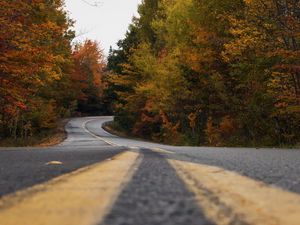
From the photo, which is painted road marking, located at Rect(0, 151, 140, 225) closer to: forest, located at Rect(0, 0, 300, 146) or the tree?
forest, located at Rect(0, 0, 300, 146)

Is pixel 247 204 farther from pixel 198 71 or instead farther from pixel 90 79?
pixel 90 79

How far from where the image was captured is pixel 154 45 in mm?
40906

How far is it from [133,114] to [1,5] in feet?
88.6

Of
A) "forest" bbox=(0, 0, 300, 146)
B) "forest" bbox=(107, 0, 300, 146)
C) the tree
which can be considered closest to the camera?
"forest" bbox=(0, 0, 300, 146)

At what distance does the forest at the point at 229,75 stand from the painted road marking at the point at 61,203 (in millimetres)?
13433

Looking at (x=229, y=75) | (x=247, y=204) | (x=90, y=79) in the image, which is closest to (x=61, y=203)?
(x=247, y=204)

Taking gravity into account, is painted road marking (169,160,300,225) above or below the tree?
below

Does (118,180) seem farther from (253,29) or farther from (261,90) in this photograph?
(261,90)

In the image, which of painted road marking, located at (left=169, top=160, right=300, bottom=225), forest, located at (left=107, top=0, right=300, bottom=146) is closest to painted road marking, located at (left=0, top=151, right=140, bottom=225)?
painted road marking, located at (left=169, top=160, right=300, bottom=225)

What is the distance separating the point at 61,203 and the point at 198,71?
73.9ft

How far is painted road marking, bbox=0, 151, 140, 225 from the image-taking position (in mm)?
1036

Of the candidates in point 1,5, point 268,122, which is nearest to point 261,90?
point 268,122

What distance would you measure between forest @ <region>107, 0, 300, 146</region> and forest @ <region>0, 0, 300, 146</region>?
1.7 inches

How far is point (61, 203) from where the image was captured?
1.27 m
